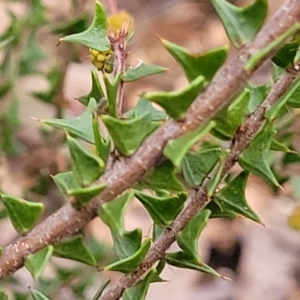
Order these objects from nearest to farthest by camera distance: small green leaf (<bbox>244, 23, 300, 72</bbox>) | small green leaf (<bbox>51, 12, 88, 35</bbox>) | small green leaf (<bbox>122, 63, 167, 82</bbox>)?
small green leaf (<bbox>244, 23, 300, 72</bbox>) → small green leaf (<bbox>122, 63, 167, 82</bbox>) → small green leaf (<bbox>51, 12, 88, 35</bbox>)

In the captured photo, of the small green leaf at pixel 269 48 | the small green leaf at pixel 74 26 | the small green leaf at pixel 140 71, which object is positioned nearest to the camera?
the small green leaf at pixel 269 48

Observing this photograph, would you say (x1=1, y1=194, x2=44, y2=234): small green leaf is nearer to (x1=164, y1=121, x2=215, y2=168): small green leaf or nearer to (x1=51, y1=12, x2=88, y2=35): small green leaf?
(x1=164, y1=121, x2=215, y2=168): small green leaf

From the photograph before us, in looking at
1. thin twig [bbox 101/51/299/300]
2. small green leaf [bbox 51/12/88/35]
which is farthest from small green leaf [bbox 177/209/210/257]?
small green leaf [bbox 51/12/88/35]

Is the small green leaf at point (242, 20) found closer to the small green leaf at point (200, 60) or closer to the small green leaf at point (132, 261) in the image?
the small green leaf at point (200, 60)

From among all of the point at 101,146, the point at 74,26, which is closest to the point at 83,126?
the point at 101,146

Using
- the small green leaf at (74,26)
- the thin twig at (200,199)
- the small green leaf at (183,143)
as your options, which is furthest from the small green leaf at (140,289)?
the small green leaf at (74,26)

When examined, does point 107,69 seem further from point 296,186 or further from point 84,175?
point 296,186
